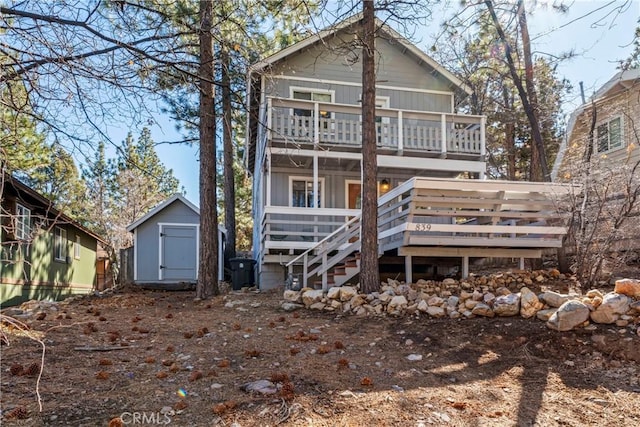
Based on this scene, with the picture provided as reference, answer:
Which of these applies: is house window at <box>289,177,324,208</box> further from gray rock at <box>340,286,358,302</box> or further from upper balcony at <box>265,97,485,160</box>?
gray rock at <box>340,286,358,302</box>

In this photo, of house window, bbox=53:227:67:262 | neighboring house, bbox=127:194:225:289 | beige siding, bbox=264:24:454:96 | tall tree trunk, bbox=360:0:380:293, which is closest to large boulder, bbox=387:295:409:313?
tall tree trunk, bbox=360:0:380:293

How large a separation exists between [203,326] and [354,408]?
3326 millimetres

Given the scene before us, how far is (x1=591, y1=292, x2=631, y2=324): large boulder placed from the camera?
454 cm

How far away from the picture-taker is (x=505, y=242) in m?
7.61

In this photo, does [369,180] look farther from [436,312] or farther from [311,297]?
[436,312]

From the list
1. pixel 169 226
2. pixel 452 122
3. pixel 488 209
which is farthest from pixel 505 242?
pixel 169 226

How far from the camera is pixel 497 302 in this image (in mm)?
5332

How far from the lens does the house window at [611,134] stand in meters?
12.6

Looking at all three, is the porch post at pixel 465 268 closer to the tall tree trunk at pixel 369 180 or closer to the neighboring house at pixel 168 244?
the tall tree trunk at pixel 369 180

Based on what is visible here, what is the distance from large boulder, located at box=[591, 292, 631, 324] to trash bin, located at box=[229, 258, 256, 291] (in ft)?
28.8

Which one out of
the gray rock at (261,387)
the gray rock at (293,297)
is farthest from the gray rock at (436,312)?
the gray rock at (261,387)

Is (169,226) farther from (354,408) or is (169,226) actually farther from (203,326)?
(354,408)

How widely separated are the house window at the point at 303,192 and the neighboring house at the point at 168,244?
4.32 m

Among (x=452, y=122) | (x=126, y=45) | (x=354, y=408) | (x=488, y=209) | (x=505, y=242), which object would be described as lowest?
(x=354, y=408)
